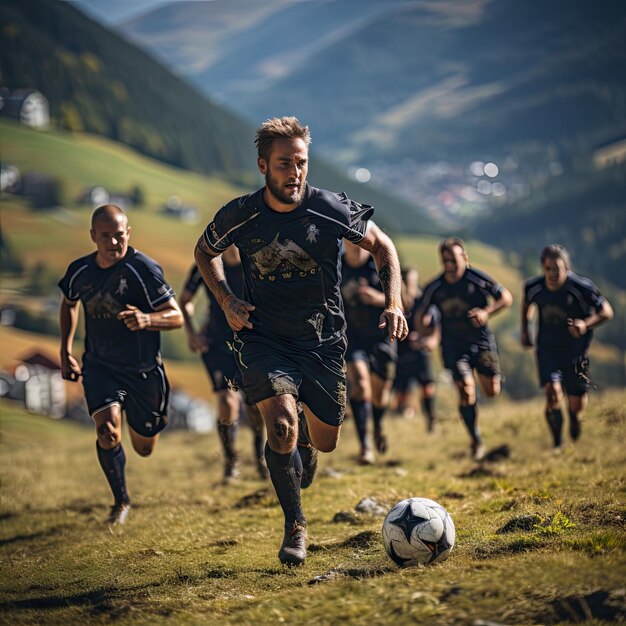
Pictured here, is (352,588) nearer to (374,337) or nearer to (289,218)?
(289,218)

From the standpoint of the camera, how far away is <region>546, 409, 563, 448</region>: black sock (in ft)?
45.0

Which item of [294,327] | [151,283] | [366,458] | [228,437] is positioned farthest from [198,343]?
[294,327]

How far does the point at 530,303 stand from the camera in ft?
→ 44.3

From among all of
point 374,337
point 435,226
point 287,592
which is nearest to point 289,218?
point 287,592

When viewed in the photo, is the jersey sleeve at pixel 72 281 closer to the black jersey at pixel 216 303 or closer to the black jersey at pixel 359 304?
the black jersey at pixel 216 303

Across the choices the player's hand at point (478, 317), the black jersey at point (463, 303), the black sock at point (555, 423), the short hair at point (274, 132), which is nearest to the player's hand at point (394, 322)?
the short hair at point (274, 132)

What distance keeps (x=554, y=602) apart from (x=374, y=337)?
8640 millimetres

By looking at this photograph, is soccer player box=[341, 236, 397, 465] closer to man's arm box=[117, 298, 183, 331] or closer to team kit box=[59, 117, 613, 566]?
team kit box=[59, 117, 613, 566]

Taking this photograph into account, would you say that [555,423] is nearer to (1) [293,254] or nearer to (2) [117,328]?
(2) [117,328]

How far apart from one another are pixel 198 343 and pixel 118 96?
513 ft

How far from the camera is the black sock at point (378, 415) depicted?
48.0 feet

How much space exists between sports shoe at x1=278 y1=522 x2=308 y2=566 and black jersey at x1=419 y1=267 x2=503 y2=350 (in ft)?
21.4

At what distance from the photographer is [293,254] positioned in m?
7.88

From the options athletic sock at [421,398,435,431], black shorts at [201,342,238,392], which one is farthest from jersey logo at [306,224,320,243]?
athletic sock at [421,398,435,431]
